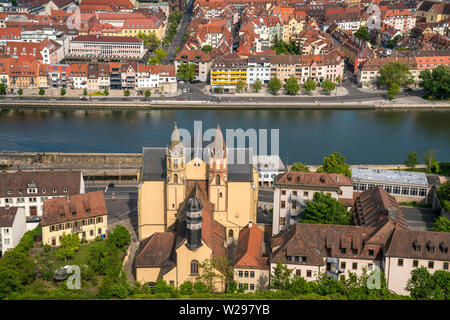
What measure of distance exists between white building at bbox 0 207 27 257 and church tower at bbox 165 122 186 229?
6071 mm

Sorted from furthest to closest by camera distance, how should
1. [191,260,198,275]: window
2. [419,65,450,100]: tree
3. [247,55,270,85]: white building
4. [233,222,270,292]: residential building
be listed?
1. [247,55,270,85]: white building
2. [419,65,450,100]: tree
3. [233,222,270,292]: residential building
4. [191,260,198,275]: window

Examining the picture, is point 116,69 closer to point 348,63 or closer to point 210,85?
point 210,85

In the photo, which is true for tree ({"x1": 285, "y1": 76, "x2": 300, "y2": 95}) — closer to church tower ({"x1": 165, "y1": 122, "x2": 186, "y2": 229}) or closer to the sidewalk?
the sidewalk

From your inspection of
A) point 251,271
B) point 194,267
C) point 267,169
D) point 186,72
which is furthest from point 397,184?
point 186,72

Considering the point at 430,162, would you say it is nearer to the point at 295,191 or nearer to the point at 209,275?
the point at 295,191

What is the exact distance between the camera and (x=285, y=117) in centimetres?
4734

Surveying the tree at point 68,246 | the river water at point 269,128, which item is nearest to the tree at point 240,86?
the river water at point 269,128

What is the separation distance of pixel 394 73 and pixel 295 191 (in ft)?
99.6

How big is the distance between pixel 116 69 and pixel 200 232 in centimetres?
3384

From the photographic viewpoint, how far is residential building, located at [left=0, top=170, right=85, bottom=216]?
27094mm

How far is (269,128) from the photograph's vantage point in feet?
145

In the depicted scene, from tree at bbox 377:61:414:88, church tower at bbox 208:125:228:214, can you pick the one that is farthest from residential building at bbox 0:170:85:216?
tree at bbox 377:61:414:88

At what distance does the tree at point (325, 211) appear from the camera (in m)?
23.8
